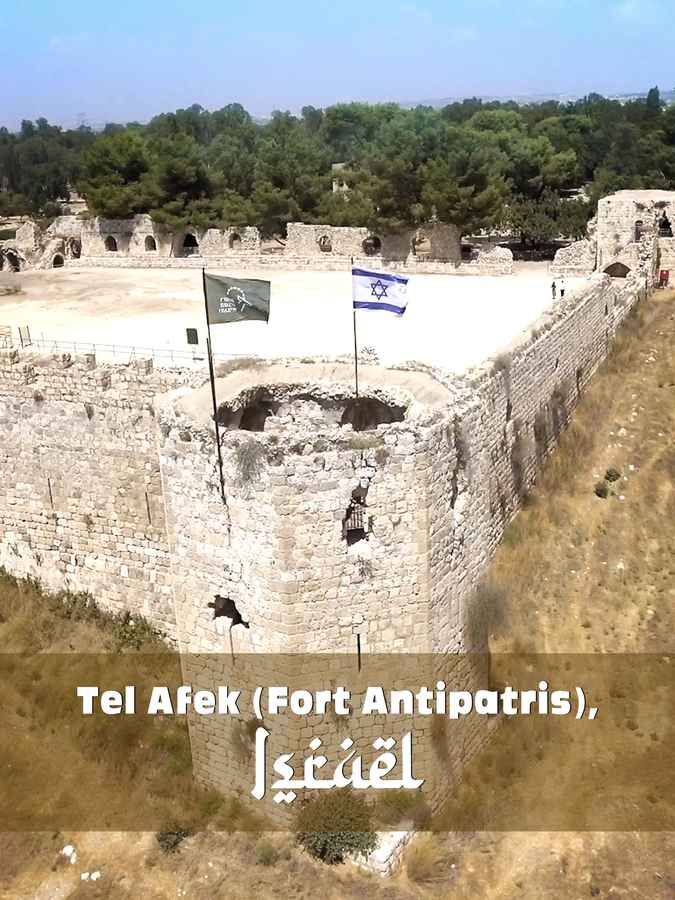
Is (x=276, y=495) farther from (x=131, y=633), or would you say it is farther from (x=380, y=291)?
(x=131, y=633)

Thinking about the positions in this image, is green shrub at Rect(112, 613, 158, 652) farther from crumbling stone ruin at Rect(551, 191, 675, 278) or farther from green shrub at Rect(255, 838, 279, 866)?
crumbling stone ruin at Rect(551, 191, 675, 278)

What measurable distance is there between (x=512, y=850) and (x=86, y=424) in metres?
8.64

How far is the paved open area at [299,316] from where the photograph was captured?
19.2 metres

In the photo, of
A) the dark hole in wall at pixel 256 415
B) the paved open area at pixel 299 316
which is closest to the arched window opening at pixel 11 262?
the paved open area at pixel 299 316

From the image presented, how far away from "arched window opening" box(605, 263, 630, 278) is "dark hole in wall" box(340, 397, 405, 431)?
1566 centimetres

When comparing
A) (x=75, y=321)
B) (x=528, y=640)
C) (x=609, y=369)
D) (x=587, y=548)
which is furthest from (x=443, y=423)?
(x=75, y=321)

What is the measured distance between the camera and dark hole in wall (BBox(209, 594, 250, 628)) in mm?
10031

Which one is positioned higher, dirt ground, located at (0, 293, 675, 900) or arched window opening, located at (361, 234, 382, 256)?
arched window opening, located at (361, 234, 382, 256)

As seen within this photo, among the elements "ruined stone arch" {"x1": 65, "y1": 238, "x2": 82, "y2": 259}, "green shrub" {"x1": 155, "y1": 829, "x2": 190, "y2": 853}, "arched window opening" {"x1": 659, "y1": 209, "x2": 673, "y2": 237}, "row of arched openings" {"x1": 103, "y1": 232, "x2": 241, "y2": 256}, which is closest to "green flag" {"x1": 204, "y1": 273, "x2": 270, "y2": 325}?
"green shrub" {"x1": 155, "y1": 829, "x2": 190, "y2": 853}

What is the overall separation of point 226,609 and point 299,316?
14291 mm

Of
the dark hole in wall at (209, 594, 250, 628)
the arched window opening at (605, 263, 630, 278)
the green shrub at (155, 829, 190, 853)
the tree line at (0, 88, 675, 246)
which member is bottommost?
the green shrub at (155, 829, 190, 853)

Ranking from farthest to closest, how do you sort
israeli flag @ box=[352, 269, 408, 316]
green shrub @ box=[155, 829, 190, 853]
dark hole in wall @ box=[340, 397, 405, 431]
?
israeli flag @ box=[352, 269, 408, 316] < dark hole in wall @ box=[340, 397, 405, 431] < green shrub @ box=[155, 829, 190, 853]

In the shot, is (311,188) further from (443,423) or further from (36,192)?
(36,192)

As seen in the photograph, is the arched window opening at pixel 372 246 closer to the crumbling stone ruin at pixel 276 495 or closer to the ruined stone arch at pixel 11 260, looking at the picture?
the ruined stone arch at pixel 11 260
